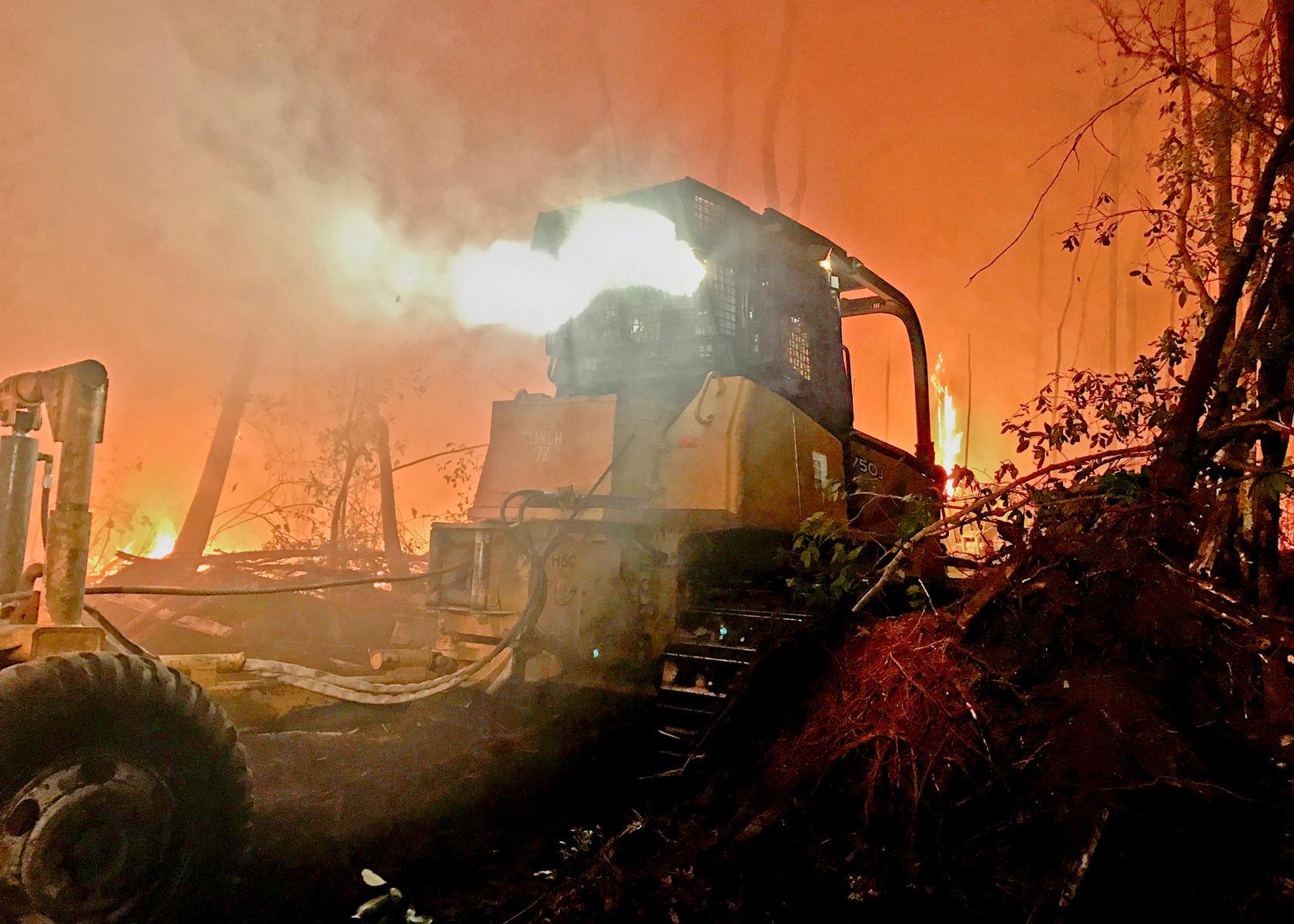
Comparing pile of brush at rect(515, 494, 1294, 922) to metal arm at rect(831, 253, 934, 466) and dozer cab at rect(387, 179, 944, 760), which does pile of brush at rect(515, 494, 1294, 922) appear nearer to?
dozer cab at rect(387, 179, 944, 760)

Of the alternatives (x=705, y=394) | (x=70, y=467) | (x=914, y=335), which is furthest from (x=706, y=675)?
(x=914, y=335)

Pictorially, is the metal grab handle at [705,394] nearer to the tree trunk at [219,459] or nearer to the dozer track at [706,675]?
the dozer track at [706,675]

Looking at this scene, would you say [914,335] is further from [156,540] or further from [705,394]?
[156,540]

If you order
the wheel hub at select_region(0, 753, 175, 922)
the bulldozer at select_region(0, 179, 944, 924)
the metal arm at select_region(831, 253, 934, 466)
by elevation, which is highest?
the metal arm at select_region(831, 253, 934, 466)

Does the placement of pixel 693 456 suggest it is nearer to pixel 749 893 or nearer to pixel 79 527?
pixel 749 893

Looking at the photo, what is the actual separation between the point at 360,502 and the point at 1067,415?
857 inches

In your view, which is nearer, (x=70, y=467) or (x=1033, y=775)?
(x=70, y=467)

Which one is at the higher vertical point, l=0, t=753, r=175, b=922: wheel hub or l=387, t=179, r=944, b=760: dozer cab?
l=387, t=179, r=944, b=760: dozer cab

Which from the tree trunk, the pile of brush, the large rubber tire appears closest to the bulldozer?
the large rubber tire

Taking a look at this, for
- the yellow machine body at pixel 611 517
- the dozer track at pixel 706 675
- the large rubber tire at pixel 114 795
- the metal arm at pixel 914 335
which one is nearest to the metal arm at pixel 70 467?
the large rubber tire at pixel 114 795

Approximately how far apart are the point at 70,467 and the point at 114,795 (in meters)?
1.42

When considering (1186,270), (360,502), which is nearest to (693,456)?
(1186,270)

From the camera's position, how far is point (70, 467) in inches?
130

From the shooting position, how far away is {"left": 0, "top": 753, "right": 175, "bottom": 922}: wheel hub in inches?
99.7
